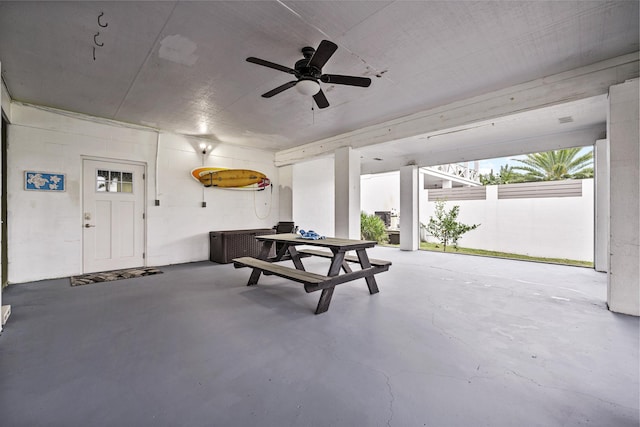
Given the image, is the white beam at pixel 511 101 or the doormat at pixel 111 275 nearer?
the white beam at pixel 511 101

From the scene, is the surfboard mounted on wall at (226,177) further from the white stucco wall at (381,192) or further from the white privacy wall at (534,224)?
the white stucco wall at (381,192)

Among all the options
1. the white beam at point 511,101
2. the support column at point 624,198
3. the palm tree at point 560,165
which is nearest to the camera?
the support column at point 624,198

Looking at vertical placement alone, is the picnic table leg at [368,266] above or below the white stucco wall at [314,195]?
below


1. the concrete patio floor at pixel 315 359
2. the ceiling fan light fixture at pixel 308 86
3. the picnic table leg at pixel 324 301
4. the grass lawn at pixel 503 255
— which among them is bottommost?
the grass lawn at pixel 503 255

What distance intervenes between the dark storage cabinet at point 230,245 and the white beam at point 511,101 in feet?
9.97

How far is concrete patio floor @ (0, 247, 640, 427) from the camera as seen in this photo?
4.88 feet

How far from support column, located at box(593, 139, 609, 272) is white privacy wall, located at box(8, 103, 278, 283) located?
7201 millimetres

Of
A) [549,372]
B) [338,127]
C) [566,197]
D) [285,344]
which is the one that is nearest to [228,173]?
[338,127]

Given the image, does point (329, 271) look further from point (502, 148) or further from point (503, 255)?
point (503, 255)

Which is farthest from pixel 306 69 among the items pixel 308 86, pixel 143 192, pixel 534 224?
pixel 534 224

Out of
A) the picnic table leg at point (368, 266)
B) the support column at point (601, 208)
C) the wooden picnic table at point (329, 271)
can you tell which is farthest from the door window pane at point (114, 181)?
the support column at point (601, 208)

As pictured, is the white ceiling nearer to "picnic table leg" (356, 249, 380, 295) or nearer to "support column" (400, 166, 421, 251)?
"picnic table leg" (356, 249, 380, 295)

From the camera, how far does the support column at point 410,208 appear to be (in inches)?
312

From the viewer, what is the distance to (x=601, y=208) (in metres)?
5.07
